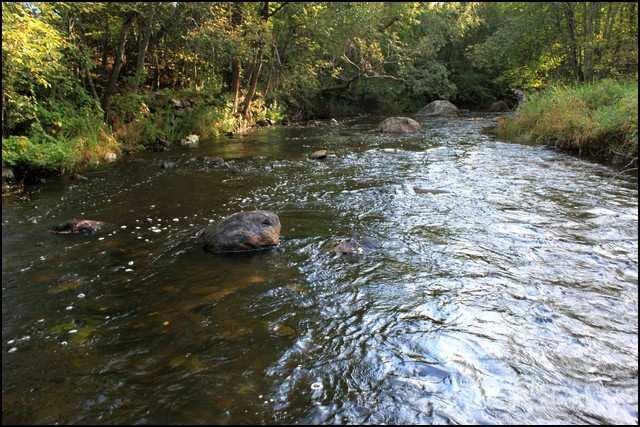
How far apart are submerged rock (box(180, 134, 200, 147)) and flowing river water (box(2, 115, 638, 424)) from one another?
7.53m

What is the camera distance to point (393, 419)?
3277 millimetres

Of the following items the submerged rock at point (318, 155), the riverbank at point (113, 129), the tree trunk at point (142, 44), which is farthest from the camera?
the tree trunk at point (142, 44)

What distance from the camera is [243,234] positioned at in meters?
6.61

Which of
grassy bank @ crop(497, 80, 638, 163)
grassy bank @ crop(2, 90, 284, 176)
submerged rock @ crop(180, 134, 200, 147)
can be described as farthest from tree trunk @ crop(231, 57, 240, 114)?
grassy bank @ crop(497, 80, 638, 163)

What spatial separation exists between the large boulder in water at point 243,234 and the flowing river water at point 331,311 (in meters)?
0.25

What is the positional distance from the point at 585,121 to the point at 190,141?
12.6m

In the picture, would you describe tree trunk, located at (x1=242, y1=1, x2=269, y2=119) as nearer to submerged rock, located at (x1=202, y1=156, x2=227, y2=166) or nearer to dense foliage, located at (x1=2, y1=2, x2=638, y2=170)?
dense foliage, located at (x1=2, y1=2, x2=638, y2=170)

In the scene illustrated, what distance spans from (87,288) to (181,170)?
7.31m

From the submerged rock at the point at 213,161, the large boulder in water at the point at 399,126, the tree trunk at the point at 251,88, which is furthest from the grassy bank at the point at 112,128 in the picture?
the large boulder in water at the point at 399,126

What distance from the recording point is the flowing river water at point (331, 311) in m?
3.46

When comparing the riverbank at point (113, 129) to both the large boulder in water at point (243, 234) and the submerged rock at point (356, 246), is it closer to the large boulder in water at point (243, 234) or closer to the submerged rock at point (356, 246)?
the large boulder in water at point (243, 234)

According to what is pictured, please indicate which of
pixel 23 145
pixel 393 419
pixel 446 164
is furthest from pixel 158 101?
pixel 393 419

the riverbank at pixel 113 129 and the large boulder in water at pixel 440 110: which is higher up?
the riverbank at pixel 113 129

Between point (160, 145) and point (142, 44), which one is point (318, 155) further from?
point (142, 44)
